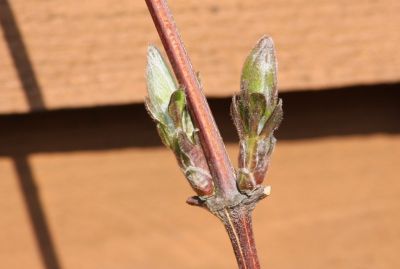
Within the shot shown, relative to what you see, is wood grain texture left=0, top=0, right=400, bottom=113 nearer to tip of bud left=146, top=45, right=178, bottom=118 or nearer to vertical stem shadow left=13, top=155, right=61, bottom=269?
vertical stem shadow left=13, top=155, right=61, bottom=269

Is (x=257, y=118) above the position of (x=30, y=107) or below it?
below

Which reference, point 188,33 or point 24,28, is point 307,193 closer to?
point 188,33

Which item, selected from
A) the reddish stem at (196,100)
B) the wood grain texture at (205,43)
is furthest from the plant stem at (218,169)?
the wood grain texture at (205,43)

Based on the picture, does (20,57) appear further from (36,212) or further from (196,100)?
(196,100)

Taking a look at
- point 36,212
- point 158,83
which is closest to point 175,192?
point 36,212

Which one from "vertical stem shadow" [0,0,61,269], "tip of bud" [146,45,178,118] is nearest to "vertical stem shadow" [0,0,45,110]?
"vertical stem shadow" [0,0,61,269]

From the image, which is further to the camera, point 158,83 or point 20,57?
point 20,57
